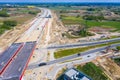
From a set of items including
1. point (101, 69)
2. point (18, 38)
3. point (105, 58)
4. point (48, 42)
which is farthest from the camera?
point (18, 38)

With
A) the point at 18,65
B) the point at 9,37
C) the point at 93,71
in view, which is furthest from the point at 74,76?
the point at 9,37

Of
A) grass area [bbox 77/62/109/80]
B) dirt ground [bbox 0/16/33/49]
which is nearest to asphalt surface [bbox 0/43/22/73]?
→ dirt ground [bbox 0/16/33/49]

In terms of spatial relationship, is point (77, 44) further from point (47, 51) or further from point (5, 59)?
point (5, 59)

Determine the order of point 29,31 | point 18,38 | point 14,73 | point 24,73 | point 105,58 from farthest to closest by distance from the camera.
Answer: point 29,31 → point 18,38 → point 105,58 → point 24,73 → point 14,73

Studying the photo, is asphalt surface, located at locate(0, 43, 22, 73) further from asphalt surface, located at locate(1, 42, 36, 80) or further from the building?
the building

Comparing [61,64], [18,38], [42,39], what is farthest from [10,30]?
[61,64]

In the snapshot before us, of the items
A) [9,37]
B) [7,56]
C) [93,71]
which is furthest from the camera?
[9,37]

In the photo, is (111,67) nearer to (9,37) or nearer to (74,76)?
(74,76)
